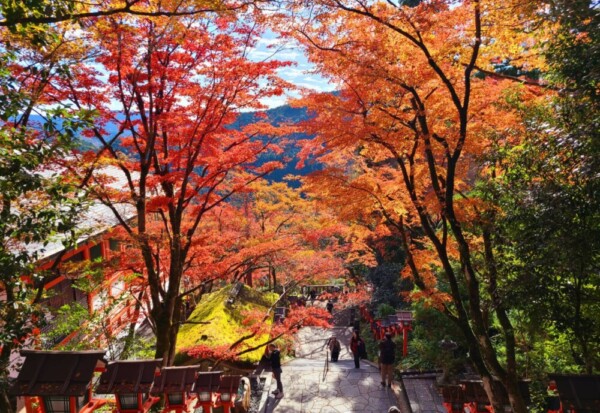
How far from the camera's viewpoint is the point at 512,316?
8.91m

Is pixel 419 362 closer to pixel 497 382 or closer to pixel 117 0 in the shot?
pixel 497 382

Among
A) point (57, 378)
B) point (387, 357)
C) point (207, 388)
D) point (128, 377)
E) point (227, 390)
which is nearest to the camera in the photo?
point (57, 378)

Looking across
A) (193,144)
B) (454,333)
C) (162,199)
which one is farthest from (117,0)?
(454,333)

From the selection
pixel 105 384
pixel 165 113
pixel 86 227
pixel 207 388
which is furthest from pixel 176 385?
pixel 165 113

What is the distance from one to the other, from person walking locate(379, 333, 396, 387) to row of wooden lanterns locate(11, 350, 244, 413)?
4825 millimetres

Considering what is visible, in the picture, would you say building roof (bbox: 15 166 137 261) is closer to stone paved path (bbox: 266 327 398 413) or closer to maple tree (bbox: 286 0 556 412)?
maple tree (bbox: 286 0 556 412)

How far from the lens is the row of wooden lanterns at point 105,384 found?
4.64m

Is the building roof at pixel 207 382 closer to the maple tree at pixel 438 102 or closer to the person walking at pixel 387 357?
the maple tree at pixel 438 102

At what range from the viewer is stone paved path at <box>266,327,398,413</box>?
32.5 feet

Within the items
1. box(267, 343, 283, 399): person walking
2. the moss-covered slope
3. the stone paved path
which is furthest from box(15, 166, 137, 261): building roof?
the stone paved path

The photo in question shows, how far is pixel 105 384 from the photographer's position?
5246mm

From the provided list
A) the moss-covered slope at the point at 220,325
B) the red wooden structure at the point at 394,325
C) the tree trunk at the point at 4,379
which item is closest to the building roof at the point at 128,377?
the tree trunk at the point at 4,379

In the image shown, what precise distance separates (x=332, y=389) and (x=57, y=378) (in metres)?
7.95

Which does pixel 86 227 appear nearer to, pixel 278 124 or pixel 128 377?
pixel 128 377
